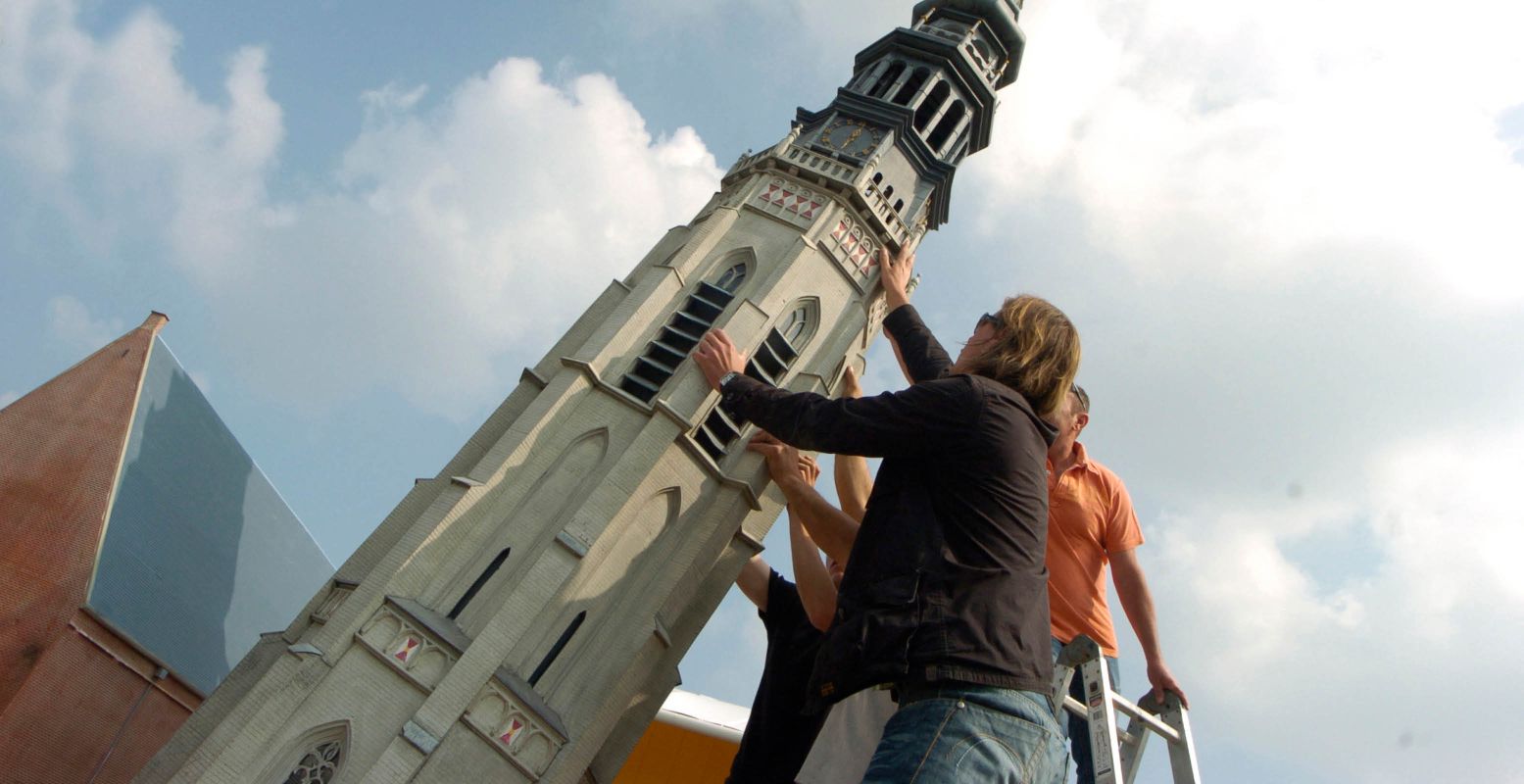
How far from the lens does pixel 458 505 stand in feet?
48.7

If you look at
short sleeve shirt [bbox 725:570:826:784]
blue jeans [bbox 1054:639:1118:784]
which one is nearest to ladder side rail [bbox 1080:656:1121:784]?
blue jeans [bbox 1054:639:1118:784]

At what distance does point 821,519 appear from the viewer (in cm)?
428

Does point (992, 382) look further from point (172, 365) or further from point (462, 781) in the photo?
point (172, 365)

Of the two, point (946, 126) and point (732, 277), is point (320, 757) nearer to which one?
point (732, 277)

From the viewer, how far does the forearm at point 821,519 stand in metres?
4.27

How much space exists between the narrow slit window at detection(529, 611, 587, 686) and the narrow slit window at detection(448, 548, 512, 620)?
1.30 metres

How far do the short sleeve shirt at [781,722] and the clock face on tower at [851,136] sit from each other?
16.9 m

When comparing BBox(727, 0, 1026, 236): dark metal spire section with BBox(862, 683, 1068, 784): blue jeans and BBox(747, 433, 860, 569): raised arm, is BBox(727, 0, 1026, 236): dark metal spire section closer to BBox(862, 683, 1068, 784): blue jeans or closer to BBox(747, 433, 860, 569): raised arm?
BBox(747, 433, 860, 569): raised arm

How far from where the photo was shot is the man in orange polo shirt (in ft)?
18.6

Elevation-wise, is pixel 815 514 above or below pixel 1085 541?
below

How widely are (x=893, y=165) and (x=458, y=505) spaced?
474 inches

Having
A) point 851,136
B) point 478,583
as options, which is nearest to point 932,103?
point 851,136

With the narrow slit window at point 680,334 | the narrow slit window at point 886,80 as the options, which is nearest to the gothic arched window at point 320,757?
the narrow slit window at point 680,334

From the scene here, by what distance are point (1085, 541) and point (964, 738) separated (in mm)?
3396
